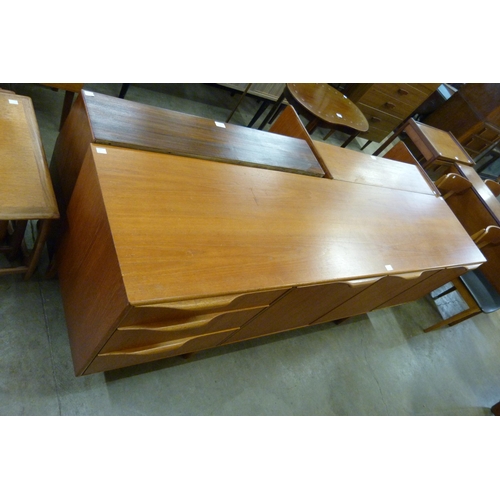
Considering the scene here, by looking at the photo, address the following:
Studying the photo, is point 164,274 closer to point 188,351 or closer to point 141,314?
point 141,314

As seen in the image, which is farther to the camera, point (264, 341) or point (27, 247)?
point (264, 341)

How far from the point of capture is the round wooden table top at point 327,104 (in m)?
2.56

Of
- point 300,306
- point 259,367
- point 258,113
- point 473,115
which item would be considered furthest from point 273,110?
point 473,115

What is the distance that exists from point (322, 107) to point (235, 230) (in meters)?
1.92

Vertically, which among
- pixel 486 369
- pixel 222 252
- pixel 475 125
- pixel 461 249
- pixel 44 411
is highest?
pixel 475 125

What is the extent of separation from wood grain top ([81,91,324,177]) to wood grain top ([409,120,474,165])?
1.66 metres

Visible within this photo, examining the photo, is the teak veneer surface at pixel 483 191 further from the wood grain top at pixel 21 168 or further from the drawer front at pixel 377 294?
the wood grain top at pixel 21 168

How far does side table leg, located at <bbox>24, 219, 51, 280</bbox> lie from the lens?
46.1 inches

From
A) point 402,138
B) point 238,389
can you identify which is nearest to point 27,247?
point 238,389

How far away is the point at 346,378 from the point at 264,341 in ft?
1.70

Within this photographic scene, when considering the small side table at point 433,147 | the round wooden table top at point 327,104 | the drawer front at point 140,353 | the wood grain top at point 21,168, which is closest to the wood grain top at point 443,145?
the small side table at point 433,147

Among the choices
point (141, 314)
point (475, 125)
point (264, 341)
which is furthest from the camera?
point (475, 125)

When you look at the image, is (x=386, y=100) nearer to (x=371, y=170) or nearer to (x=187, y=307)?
(x=371, y=170)

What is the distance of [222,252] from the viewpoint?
1.08m
